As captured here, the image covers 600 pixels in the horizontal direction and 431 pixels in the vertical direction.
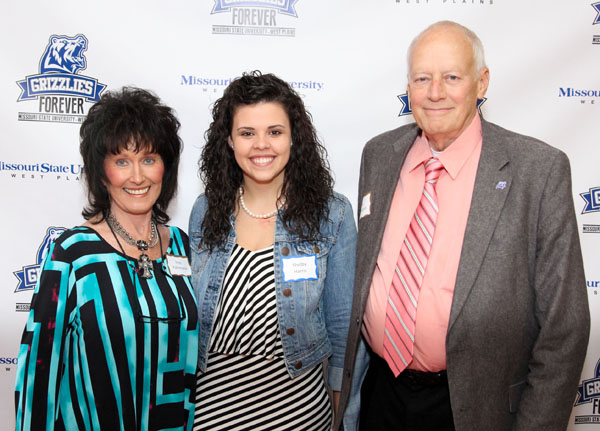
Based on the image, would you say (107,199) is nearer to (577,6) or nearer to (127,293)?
(127,293)

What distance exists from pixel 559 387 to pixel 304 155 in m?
1.19

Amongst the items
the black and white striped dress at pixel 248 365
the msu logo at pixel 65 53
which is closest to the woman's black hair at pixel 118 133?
the black and white striped dress at pixel 248 365

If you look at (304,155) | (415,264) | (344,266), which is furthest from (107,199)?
(415,264)

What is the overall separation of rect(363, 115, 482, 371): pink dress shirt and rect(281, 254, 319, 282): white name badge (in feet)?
0.78

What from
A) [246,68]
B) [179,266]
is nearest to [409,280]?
[179,266]

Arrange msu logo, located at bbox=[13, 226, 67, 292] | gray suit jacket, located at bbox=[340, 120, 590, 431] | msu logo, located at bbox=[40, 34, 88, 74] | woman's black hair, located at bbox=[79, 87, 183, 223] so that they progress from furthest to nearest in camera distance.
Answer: msu logo, located at bbox=[13, 226, 67, 292], msu logo, located at bbox=[40, 34, 88, 74], woman's black hair, located at bbox=[79, 87, 183, 223], gray suit jacket, located at bbox=[340, 120, 590, 431]

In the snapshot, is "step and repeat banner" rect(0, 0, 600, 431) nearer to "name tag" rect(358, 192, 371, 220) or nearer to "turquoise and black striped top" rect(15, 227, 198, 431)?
"name tag" rect(358, 192, 371, 220)

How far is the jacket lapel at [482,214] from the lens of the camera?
1495 millimetres

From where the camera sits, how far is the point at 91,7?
2412 millimetres

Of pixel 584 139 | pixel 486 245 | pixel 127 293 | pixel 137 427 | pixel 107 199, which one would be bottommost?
pixel 137 427

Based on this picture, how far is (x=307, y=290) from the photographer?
182cm

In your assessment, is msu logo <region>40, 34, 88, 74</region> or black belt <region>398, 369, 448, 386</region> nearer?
black belt <region>398, 369, 448, 386</region>

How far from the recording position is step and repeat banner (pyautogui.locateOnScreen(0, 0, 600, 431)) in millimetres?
2432

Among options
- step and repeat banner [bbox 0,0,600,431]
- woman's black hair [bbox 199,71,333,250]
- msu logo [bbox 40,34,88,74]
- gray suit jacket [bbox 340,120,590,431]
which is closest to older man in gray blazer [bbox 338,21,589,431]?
gray suit jacket [bbox 340,120,590,431]
